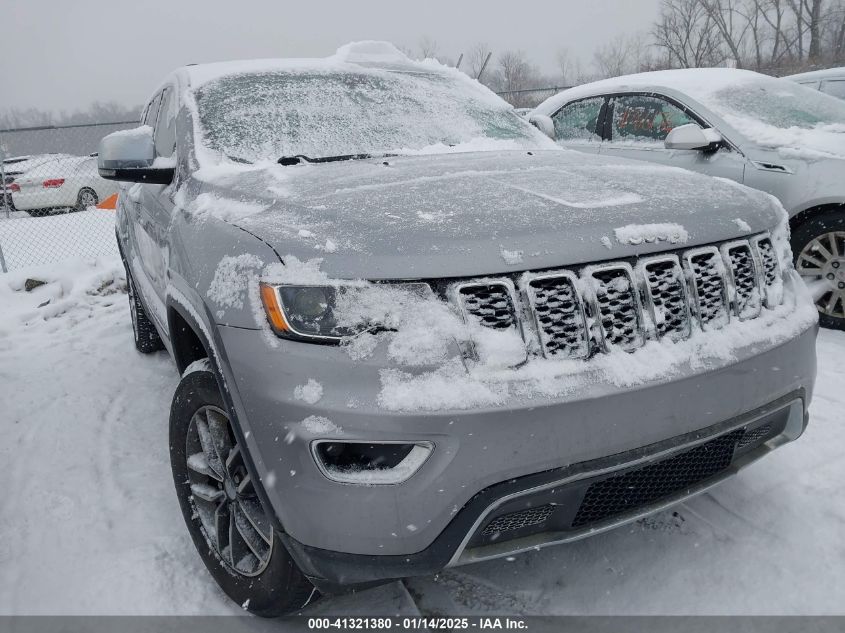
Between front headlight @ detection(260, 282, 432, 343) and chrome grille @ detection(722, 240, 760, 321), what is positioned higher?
front headlight @ detection(260, 282, 432, 343)

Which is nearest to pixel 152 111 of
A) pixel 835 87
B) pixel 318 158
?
pixel 318 158

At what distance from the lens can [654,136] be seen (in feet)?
16.0

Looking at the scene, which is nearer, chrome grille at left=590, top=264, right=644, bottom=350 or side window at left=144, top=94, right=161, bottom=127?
chrome grille at left=590, top=264, right=644, bottom=350

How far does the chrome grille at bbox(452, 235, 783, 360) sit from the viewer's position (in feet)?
5.13

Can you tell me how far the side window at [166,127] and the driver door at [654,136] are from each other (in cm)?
289

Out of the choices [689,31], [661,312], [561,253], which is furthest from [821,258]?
[689,31]

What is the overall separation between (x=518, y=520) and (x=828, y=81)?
Result: 29.9ft

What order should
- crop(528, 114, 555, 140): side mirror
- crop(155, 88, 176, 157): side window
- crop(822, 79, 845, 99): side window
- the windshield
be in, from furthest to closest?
crop(822, 79, 845, 99): side window → crop(528, 114, 555, 140): side mirror → crop(155, 88, 176, 157): side window → the windshield

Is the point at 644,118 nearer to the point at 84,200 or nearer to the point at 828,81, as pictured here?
the point at 828,81

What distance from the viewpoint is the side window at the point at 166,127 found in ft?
9.59

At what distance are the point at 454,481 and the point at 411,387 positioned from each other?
0.23 m

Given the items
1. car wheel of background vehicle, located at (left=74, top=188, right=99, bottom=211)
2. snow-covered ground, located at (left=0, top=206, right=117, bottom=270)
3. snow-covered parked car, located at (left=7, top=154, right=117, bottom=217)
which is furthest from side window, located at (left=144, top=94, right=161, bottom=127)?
car wheel of background vehicle, located at (left=74, top=188, right=99, bottom=211)

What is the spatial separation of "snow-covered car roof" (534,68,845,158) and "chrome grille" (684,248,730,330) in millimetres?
2756

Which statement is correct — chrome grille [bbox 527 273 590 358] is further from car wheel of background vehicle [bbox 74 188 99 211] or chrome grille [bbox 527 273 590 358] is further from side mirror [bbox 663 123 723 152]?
car wheel of background vehicle [bbox 74 188 99 211]
